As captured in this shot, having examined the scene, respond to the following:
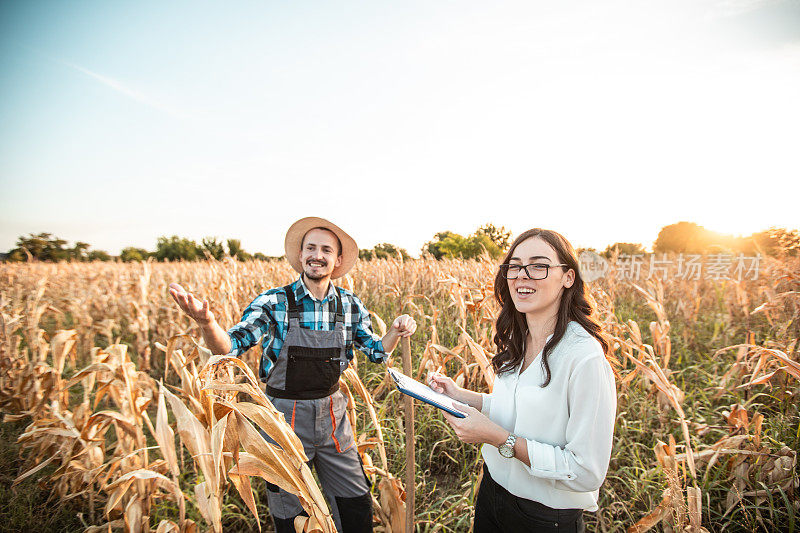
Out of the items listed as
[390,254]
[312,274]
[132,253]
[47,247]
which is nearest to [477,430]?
[312,274]

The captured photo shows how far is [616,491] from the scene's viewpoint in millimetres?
2662

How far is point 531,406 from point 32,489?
3356 millimetres

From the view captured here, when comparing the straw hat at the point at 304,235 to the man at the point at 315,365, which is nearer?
the man at the point at 315,365

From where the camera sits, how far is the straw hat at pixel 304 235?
211cm

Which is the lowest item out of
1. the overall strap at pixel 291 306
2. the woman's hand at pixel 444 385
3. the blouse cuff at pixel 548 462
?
A: the blouse cuff at pixel 548 462

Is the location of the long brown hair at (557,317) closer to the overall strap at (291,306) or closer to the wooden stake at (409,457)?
Answer: the wooden stake at (409,457)

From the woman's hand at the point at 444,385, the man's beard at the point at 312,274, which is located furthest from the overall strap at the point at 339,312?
the woman's hand at the point at 444,385

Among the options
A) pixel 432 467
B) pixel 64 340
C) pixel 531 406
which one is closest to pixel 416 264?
pixel 432 467

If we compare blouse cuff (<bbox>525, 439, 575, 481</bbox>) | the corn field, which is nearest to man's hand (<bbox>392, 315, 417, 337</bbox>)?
the corn field

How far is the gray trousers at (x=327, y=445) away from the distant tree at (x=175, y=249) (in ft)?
177

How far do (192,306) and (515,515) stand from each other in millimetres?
1405

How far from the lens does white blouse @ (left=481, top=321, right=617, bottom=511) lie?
1128 millimetres

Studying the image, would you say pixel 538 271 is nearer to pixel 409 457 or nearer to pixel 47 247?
pixel 409 457

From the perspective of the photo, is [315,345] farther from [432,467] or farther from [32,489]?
[32,489]
